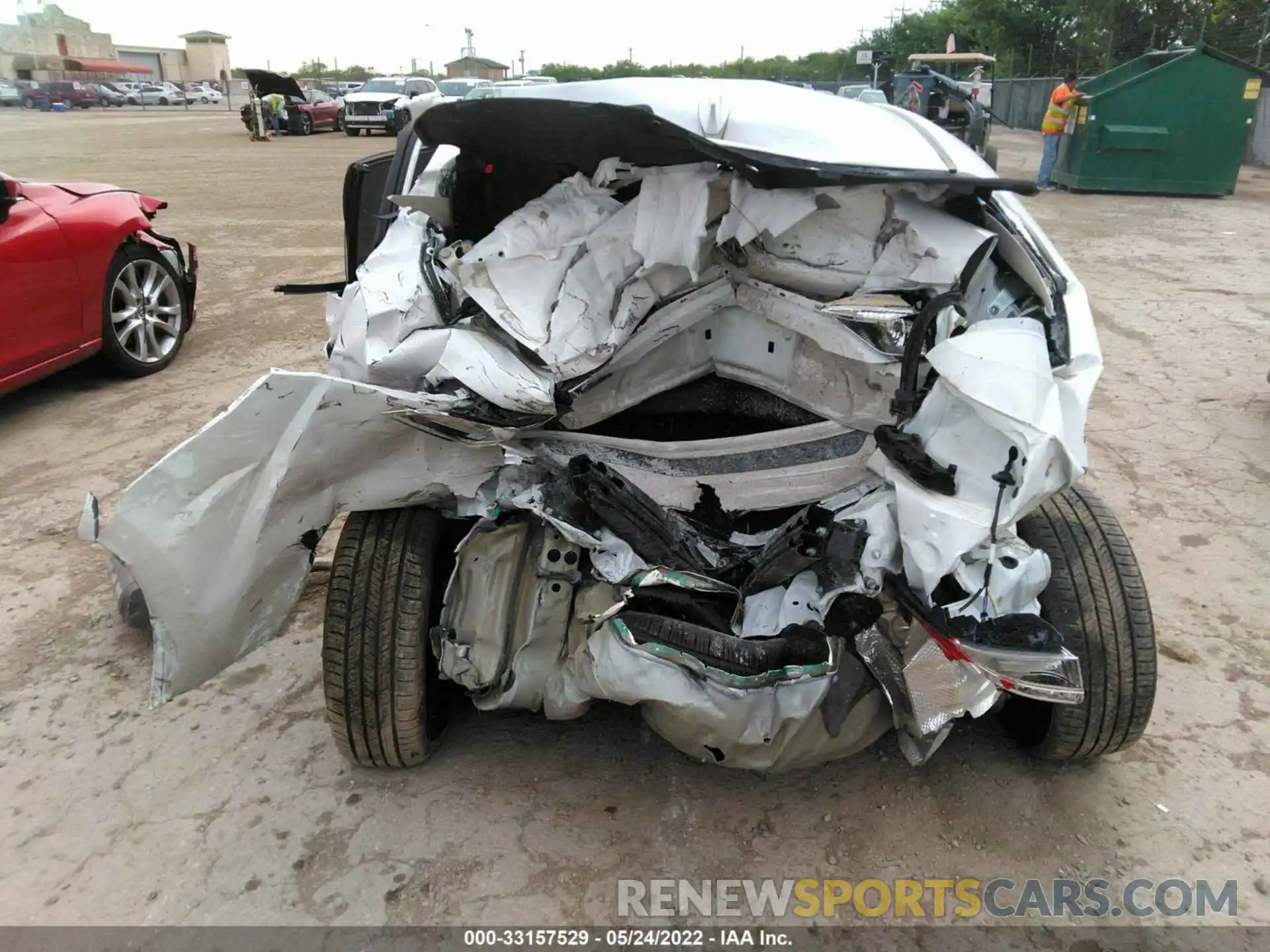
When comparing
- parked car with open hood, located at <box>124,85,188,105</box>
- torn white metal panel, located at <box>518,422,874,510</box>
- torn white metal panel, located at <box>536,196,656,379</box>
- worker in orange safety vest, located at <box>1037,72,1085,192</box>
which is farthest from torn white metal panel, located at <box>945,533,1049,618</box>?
parked car with open hood, located at <box>124,85,188,105</box>

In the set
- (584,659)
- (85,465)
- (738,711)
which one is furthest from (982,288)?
(85,465)

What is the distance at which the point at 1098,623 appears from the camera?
2109 mm

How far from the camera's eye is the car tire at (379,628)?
2.15 metres

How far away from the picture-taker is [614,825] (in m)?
2.21

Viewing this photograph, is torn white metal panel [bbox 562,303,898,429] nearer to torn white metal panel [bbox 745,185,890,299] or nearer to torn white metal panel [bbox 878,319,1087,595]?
torn white metal panel [bbox 745,185,890,299]

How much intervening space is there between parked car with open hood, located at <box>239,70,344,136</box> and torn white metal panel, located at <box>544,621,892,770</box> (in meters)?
27.8

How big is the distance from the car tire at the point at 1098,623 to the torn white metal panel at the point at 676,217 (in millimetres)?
1046

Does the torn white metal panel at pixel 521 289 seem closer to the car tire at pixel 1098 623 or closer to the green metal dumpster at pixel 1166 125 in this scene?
the car tire at pixel 1098 623

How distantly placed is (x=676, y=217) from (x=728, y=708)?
1.21 meters

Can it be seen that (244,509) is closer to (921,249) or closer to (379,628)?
(379,628)

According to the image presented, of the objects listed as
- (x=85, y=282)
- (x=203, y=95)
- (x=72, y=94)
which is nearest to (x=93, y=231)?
(x=85, y=282)

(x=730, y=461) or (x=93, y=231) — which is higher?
(x=93, y=231)

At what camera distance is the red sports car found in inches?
175

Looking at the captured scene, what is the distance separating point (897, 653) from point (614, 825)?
33.1 inches
